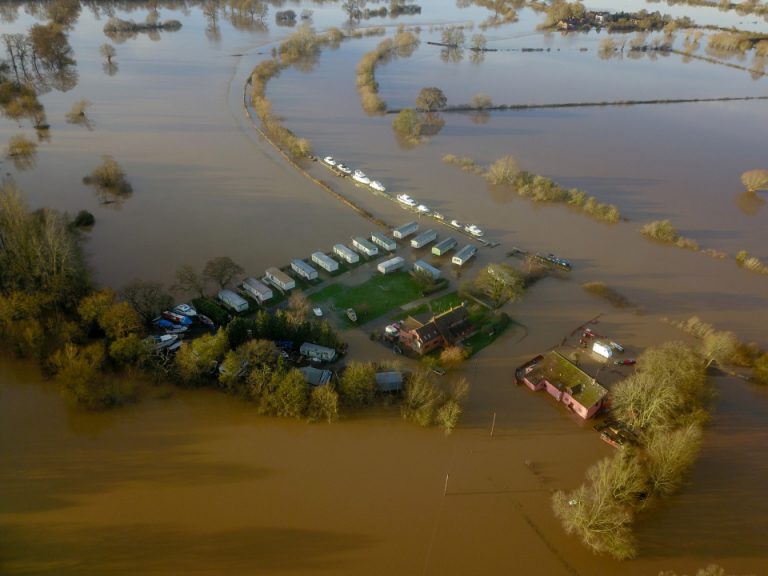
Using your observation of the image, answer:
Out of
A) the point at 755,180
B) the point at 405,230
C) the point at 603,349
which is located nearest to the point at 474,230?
the point at 405,230

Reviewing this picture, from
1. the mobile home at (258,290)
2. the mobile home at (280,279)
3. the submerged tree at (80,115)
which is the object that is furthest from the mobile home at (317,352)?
the submerged tree at (80,115)

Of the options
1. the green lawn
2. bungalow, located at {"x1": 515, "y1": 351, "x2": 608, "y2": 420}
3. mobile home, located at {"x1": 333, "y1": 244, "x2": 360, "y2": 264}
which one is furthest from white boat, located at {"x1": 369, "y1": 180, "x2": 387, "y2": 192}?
bungalow, located at {"x1": 515, "y1": 351, "x2": 608, "y2": 420}

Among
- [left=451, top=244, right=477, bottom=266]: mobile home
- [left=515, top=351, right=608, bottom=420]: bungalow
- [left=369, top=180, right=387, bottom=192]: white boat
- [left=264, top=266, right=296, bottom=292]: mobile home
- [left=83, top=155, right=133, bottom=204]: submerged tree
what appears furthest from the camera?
[left=369, top=180, right=387, bottom=192]: white boat

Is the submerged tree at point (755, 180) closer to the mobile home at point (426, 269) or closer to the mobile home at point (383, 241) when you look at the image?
the mobile home at point (426, 269)

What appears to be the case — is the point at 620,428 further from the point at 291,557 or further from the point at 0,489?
the point at 0,489

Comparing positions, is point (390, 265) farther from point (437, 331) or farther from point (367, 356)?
point (367, 356)

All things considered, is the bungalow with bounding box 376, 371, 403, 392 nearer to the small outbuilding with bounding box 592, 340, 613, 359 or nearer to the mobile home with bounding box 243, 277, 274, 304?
the mobile home with bounding box 243, 277, 274, 304

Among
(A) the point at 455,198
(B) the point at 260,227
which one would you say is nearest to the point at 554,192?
(A) the point at 455,198
